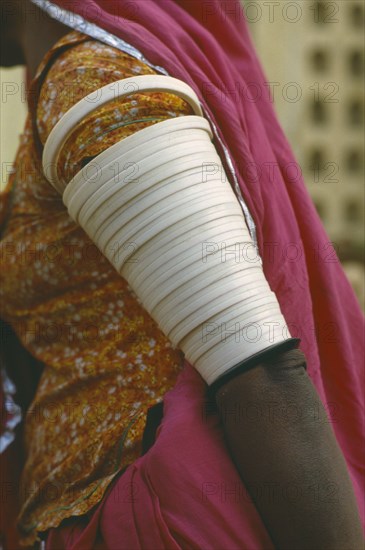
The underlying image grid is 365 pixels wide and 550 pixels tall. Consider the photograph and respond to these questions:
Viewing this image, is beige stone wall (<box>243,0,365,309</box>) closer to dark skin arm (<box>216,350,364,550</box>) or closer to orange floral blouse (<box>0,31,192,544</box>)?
orange floral blouse (<box>0,31,192,544</box>)

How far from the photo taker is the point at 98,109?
85 centimetres

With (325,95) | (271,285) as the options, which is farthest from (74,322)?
(325,95)

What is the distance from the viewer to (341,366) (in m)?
1.10

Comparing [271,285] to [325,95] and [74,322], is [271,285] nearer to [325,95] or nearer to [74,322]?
[74,322]

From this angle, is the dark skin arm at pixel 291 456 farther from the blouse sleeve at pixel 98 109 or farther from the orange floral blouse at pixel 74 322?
the blouse sleeve at pixel 98 109

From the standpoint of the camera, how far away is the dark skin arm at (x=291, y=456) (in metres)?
0.84

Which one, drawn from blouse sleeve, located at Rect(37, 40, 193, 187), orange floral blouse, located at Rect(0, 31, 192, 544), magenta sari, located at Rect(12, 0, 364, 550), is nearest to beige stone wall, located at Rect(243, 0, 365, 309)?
magenta sari, located at Rect(12, 0, 364, 550)

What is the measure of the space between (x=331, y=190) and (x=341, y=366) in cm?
411

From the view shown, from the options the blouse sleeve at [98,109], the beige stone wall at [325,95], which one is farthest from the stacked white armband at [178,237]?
the beige stone wall at [325,95]

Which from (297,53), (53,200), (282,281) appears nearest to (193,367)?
(282,281)

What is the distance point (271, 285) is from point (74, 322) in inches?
10.2

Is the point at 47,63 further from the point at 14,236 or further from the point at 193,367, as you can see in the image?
the point at 193,367

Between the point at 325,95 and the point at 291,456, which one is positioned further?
the point at 325,95

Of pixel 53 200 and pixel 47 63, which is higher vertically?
pixel 47 63
